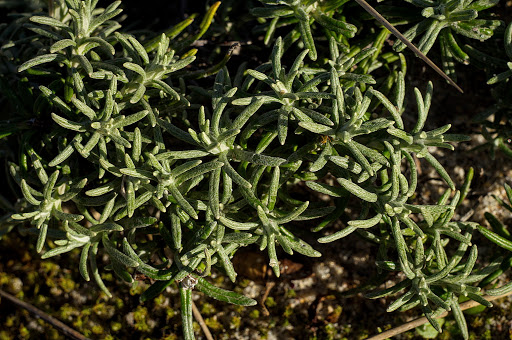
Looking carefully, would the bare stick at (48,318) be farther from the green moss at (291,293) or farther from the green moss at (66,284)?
the green moss at (291,293)

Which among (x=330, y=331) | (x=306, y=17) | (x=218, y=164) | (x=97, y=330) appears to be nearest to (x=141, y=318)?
(x=97, y=330)

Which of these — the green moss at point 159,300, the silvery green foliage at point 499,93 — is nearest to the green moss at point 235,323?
the green moss at point 159,300

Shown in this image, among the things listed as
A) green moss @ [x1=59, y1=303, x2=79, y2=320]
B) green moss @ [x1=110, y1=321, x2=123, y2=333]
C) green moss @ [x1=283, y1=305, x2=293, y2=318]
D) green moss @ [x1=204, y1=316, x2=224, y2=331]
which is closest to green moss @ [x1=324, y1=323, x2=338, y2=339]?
green moss @ [x1=283, y1=305, x2=293, y2=318]

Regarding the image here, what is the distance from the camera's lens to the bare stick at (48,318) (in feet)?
8.96

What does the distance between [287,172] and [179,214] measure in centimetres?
54

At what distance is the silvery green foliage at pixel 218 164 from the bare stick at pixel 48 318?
600mm

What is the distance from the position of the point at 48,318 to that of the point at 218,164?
4.93 feet

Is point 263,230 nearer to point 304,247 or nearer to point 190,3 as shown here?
point 304,247

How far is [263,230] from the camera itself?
7.13 ft

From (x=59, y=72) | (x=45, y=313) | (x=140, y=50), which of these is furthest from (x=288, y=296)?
(x=59, y=72)

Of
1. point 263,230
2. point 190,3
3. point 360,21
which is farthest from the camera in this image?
point 190,3

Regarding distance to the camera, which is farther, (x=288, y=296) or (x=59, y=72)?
(x=288, y=296)

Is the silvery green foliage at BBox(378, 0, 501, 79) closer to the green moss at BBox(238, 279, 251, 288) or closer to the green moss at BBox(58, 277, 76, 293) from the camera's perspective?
the green moss at BBox(238, 279, 251, 288)

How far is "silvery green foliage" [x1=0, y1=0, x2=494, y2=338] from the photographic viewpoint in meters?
2.13
